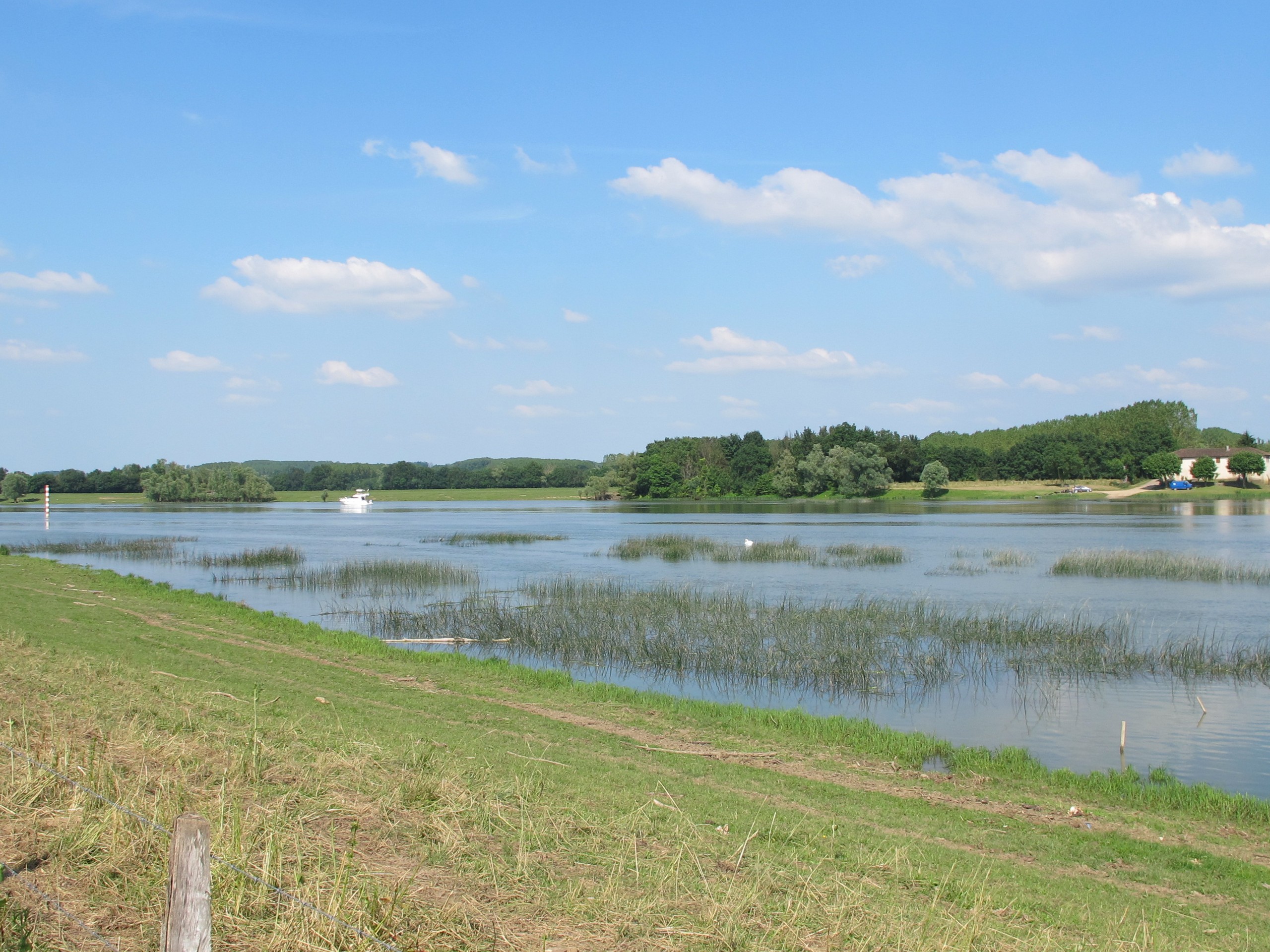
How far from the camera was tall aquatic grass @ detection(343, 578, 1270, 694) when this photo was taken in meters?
16.5

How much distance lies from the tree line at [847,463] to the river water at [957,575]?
21.1m

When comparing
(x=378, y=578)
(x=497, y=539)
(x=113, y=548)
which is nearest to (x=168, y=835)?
(x=378, y=578)

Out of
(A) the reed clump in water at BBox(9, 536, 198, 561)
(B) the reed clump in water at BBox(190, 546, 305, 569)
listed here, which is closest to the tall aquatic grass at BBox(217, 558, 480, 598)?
(B) the reed clump in water at BBox(190, 546, 305, 569)

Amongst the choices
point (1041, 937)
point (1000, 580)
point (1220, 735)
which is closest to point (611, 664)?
point (1220, 735)

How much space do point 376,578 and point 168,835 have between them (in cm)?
2617

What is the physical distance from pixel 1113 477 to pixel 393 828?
14022cm

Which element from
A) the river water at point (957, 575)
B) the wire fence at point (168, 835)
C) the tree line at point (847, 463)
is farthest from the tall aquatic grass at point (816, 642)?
the tree line at point (847, 463)

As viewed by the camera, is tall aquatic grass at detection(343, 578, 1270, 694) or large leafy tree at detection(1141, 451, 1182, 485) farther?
large leafy tree at detection(1141, 451, 1182, 485)

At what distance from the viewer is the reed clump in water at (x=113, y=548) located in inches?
1618

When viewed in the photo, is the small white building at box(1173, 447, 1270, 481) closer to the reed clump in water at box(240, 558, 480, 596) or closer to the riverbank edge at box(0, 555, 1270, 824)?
the reed clump in water at box(240, 558, 480, 596)

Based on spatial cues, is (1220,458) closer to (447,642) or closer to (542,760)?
(447,642)

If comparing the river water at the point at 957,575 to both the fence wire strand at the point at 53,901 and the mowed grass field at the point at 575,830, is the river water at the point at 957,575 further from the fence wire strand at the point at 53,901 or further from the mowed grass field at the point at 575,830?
the fence wire strand at the point at 53,901

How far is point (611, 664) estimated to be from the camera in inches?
698

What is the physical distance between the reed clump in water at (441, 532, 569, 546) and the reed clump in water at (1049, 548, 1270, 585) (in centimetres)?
2699
